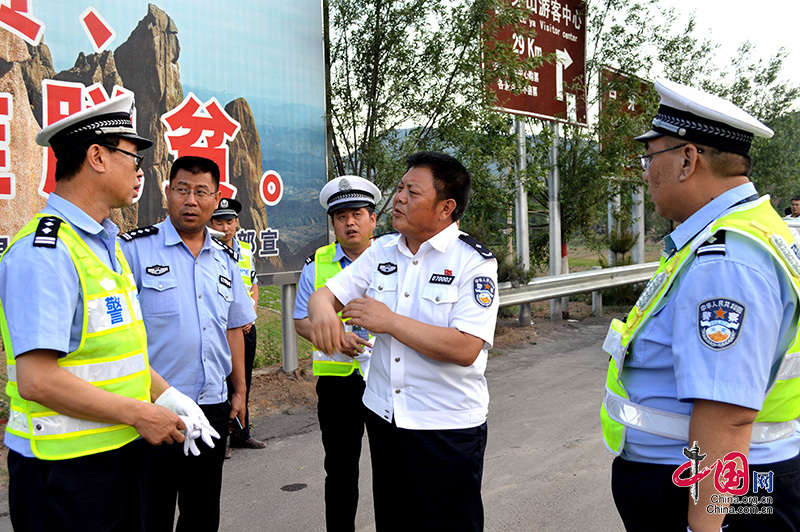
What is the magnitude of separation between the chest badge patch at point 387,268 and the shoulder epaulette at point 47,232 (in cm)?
118

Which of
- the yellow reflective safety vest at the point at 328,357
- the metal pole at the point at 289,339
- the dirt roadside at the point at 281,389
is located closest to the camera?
the yellow reflective safety vest at the point at 328,357

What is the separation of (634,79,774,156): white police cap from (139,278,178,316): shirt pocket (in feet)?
7.02

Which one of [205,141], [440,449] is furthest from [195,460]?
[205,141]

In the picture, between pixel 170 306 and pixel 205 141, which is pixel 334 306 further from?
pixel 205 141

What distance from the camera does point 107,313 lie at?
79.7 inches

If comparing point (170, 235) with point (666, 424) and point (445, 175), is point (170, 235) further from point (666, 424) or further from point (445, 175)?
point (666, 424)

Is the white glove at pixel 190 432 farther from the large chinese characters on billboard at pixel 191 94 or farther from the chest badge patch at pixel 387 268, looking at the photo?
the large chinese characters on billboard at pixel 191 94

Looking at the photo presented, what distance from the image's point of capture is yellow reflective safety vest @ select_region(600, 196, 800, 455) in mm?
1604

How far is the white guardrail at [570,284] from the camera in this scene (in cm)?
866

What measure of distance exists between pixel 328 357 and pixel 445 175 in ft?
4.17

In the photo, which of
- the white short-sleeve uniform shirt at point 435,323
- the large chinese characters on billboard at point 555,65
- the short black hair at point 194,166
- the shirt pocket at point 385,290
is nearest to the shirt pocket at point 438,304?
the white short-sleeve uniform shirt at point 435,323

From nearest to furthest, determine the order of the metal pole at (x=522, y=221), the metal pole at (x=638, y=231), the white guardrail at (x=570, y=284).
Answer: the white guardrail at (x=570, y=284) → the metal pole at (x=522, y=221) → the metal pole at (x=638, y=231)

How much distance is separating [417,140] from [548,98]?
3817 mm

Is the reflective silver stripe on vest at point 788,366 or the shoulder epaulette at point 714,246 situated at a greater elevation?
the shoulder epaulette at point 714,246
